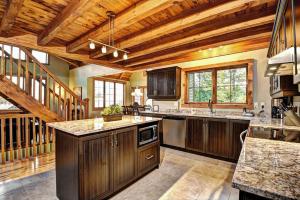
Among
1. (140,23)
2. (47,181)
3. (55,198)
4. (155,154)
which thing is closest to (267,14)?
(140,23)

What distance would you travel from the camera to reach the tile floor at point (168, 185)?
210cm

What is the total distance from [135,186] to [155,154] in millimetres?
679

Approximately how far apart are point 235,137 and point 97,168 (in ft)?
8.97

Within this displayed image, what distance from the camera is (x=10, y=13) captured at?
7.01 ft

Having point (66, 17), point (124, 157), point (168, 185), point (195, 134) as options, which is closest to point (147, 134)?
point (124, 157)

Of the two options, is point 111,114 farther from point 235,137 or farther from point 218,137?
point 235,137

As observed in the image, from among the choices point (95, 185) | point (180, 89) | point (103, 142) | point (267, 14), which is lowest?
point (95, 185)

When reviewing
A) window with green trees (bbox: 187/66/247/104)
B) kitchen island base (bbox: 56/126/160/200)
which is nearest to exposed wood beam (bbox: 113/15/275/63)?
window with green trees (bbox: 187/66/247/104)

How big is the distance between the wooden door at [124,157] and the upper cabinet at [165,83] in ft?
Result: 8.35

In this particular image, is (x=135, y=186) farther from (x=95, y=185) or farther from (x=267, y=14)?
(x=267, y=14)

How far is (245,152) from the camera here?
1167 millimetres

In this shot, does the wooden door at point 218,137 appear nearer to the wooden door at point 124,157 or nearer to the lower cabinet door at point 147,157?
the lower cabinet door at point 147,157

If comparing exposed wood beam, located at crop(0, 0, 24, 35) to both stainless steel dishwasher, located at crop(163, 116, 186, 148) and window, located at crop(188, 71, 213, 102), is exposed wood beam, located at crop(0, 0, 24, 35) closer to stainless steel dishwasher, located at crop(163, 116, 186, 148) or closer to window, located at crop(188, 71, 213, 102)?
stainless steel dishwasher, located at crop(163, 116, 186, 148)

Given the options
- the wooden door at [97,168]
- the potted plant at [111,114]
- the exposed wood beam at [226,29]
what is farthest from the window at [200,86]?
the wooden door at [97,168]
